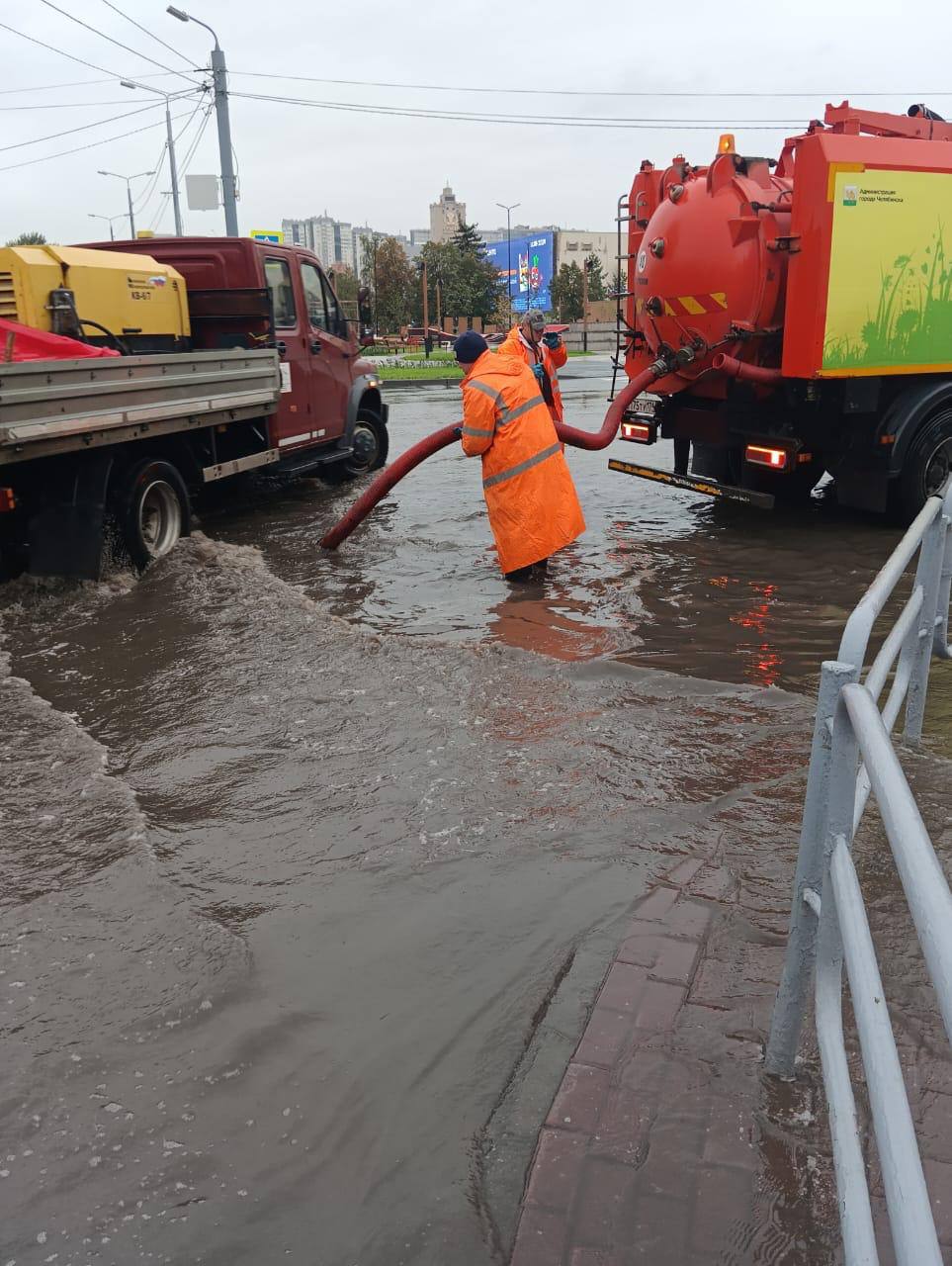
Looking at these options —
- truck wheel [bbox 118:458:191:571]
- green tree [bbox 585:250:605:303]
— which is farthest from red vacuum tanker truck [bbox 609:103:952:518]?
green tree [bbox 585:250:605:303]

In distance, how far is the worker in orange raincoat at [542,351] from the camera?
7591 mm

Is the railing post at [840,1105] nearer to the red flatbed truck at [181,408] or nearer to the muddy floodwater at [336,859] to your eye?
the muddy floodwater at [336,859]

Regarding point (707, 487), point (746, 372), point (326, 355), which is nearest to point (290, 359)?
point (326, 355)

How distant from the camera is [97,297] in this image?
8414 millimetres

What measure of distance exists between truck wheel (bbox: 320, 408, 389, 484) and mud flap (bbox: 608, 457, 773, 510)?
3.56m

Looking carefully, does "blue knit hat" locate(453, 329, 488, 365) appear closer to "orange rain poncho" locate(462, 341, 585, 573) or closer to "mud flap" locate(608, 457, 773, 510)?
"orange rain poncho" locate(462, 341, 585, 573)

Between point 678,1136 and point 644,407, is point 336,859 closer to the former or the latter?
point 678,1136

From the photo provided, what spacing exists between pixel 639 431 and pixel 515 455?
267cm

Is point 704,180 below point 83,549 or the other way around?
the other way around

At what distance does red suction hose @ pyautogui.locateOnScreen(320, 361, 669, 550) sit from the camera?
7.66m

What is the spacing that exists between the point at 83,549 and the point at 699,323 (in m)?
4.76

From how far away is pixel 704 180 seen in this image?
7.90 metres

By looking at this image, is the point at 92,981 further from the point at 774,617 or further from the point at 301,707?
the point at 774,617

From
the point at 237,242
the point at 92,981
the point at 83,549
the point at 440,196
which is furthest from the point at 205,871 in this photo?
the point at 440,196
